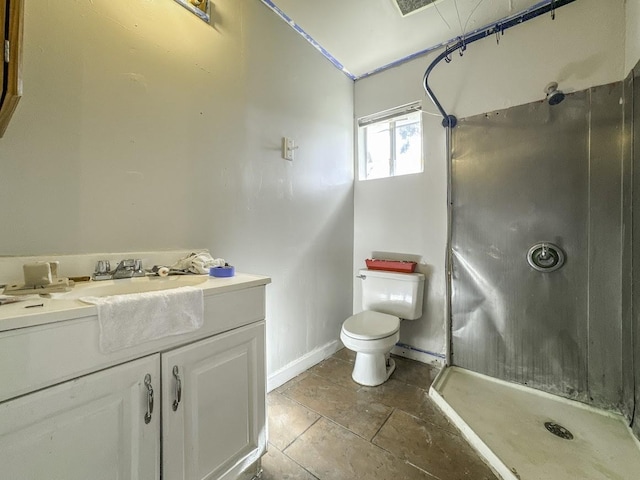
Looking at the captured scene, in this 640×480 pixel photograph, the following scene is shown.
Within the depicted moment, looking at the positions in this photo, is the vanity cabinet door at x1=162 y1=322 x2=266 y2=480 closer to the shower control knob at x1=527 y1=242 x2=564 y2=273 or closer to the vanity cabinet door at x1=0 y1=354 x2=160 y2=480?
the vanity cabinet door at x1=0 y1=354 x2=160 y2=480

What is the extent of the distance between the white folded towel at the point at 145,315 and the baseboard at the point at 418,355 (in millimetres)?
1846

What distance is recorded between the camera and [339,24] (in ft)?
5.80

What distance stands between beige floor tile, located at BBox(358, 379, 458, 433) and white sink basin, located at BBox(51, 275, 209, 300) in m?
1.32

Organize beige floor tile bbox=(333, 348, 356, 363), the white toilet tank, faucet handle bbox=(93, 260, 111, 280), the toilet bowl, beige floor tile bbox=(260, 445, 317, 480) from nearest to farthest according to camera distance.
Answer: faucet handle bbox=(93, 260, 111, 280) → beige floor tile bbox=(260, 445, 317, 480) → the toilet bowl → the white toilet tank → beige floor tile bbox=(333, 348, 356, 363)

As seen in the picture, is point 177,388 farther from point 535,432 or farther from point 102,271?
point 535,432

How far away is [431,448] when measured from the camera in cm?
125

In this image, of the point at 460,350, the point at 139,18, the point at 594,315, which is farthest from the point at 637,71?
the point at 139,18

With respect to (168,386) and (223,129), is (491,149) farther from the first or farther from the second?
(168,386)

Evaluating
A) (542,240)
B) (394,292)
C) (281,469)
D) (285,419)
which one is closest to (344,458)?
(281,469)

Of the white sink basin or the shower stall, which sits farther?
the shower stall

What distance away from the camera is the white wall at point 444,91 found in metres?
1.49

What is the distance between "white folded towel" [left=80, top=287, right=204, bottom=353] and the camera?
0.69 meters

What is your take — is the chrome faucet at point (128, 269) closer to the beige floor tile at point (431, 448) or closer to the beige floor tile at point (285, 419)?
the beige floor tile at point (285, 419)

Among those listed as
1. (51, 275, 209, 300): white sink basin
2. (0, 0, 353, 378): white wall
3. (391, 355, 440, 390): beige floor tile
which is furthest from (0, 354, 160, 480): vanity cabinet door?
(391, 355, 440, 390): beige floor tile
